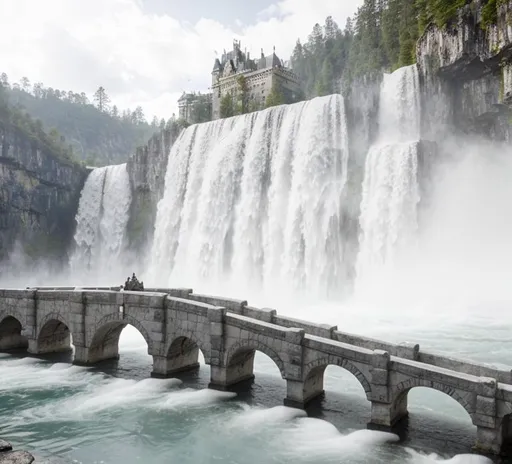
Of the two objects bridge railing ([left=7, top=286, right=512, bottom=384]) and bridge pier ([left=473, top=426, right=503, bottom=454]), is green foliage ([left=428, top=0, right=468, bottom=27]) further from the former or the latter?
bridge pier ([left=473, top=426, right=503, bottom=454])

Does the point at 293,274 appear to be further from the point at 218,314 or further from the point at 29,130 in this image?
the point at 29,130

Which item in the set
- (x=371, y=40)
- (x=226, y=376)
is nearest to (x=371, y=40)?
(x=371, y=40)

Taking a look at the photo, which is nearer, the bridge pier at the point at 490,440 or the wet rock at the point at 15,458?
the wet rock at the point at 15,458

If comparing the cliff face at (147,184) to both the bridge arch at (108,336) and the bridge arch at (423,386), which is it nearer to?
the bridge arch at (108,336)

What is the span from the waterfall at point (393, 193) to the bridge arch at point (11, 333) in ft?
88.5

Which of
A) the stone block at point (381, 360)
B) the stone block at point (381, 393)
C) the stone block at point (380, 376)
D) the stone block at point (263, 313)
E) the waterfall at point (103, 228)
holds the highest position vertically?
the waterfall at point (103, 228)

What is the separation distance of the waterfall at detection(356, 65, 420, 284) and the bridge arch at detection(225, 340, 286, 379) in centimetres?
2270

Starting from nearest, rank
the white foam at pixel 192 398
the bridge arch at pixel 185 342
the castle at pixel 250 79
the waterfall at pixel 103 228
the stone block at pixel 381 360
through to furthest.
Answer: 1. the stone block at pixel 381 360
2. the white foam at pixel 192 398
3. the bridge arch at pixel 185 342
4. the waterfall at pixel 103 228
5. the castle at pixel 250 79

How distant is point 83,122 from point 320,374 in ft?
519

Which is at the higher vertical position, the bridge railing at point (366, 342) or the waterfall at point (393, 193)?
the waterfall at point (393, 193)

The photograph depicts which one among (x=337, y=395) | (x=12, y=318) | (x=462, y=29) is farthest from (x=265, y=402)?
(x=462, y=29)

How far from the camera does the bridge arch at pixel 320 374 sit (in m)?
17.7

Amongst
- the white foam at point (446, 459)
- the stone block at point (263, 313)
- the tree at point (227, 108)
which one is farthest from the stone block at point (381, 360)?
the tree at point (227, 108)

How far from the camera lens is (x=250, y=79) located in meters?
89.8
